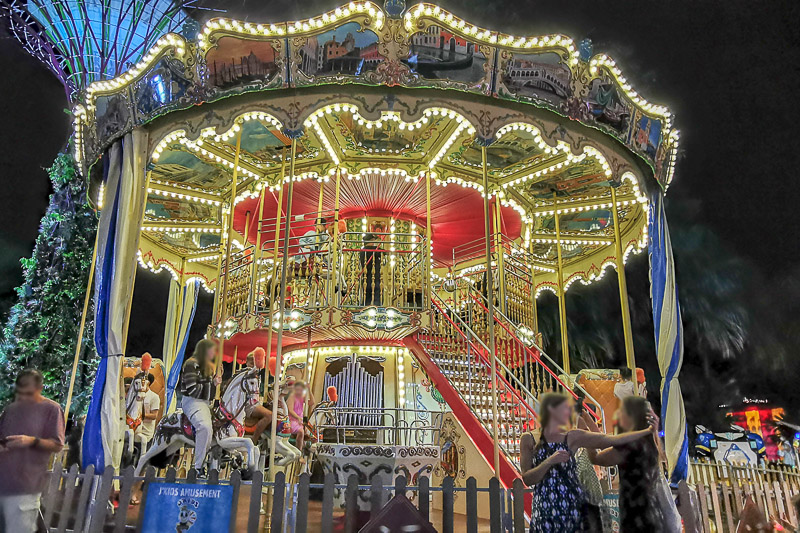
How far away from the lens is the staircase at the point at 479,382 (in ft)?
24.2

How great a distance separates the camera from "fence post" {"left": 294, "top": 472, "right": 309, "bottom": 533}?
4621mm

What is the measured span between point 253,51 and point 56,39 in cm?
537

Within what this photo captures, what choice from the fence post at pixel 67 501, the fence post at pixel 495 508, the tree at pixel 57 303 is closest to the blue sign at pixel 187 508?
the fence post at pixel 67 501

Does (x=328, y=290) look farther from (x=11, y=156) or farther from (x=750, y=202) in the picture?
(x=750, y=202)

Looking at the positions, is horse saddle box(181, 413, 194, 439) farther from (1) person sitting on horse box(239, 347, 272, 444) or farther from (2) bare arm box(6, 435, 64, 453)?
(2) bare arm box(6, 435, 64, 453)

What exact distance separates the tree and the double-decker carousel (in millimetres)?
1745

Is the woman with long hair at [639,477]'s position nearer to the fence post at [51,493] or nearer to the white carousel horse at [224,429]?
the white carousel horse at [224,429]

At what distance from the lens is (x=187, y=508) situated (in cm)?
448

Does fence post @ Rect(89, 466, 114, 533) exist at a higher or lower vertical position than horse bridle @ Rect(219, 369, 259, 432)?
lower

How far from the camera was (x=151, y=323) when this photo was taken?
72.7ft

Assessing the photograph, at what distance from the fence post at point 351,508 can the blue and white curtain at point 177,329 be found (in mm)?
9003

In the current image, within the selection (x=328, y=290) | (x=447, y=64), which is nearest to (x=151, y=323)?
(x=328, y=290)

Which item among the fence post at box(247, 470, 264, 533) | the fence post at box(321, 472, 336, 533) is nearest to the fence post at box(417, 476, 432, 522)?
the fence post at box(321, 472, 336, 533)

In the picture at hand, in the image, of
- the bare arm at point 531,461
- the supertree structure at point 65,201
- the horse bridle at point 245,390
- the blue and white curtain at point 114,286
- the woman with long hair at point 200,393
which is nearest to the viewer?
the bare arm at point 531,461
